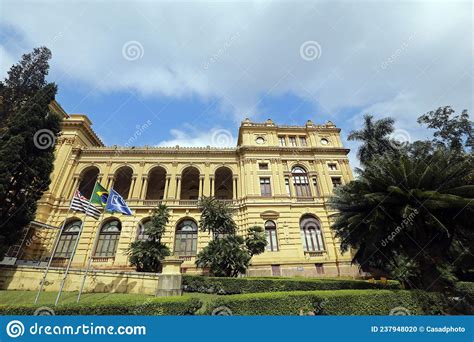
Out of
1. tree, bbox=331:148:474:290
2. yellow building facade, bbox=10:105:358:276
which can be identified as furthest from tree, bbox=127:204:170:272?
tree, bbox=331:148:474:290

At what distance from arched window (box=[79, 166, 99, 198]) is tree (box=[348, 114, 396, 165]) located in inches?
1251

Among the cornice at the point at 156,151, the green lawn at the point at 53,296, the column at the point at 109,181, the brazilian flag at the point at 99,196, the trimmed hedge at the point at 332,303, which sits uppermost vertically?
the cornice at the point at 156,151

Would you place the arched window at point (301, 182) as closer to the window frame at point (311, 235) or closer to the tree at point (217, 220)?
the window frame at point (311, 235)

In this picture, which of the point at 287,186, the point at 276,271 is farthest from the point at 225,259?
the point at 287,186

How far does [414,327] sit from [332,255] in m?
16.3

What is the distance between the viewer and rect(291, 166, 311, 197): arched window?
27.5m

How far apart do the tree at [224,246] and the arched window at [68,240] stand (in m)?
14.5

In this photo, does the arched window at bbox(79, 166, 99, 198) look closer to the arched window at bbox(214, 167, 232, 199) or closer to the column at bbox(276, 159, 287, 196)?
the arched window at bbox(214, 167, 232, 199)

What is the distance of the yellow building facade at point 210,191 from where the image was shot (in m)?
22.5

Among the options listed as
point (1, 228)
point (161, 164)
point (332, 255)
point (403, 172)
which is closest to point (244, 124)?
point (161, 164)

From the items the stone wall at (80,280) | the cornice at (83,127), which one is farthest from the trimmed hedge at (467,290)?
the cornice at (83,127)

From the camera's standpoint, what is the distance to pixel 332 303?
9.62 m

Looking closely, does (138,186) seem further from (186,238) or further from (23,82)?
(23,82)

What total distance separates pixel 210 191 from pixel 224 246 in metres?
11.4
